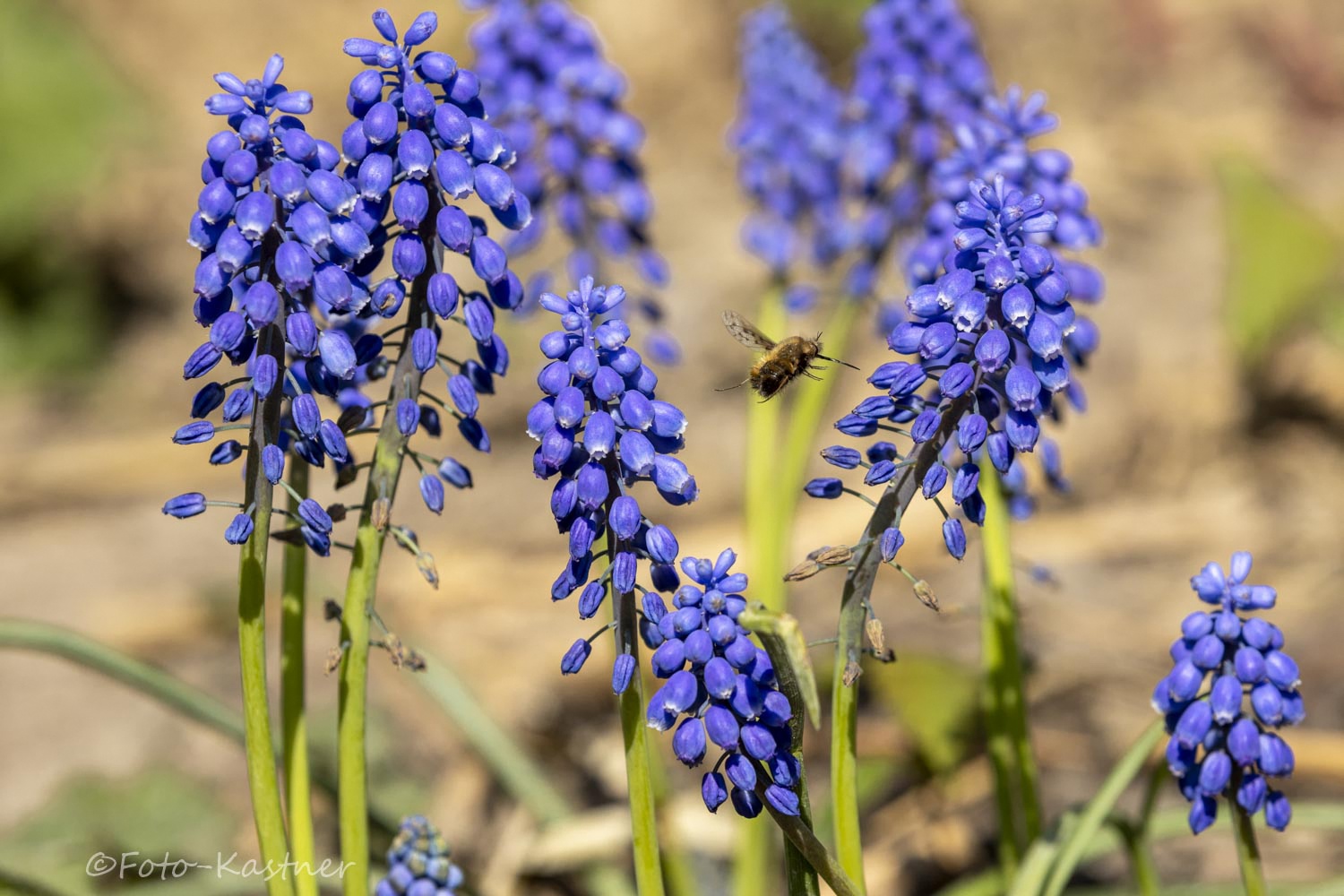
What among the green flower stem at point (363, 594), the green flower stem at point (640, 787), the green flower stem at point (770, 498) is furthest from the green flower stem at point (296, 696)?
the green flower stem at point (770, 498)

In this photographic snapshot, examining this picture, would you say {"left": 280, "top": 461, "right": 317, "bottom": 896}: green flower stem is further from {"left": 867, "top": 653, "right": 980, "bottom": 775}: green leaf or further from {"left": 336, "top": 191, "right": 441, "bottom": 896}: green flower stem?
{"left": 867, "top": 653, "right": 980, "bottom": 775}: green leaf

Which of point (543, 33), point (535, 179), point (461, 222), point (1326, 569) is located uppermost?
point (543, 33)

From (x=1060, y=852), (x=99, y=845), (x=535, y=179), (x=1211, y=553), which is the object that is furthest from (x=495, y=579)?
(x=1060, y=852)

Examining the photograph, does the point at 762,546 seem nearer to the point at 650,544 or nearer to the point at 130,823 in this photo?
the point at 650,544

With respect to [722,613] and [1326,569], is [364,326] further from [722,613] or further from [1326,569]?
[1326,569]

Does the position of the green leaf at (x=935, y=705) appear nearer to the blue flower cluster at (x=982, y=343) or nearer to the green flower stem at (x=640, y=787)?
the green flower stem at (x=640, y=787)

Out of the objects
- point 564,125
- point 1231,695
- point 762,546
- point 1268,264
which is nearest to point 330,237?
point 1231,695
